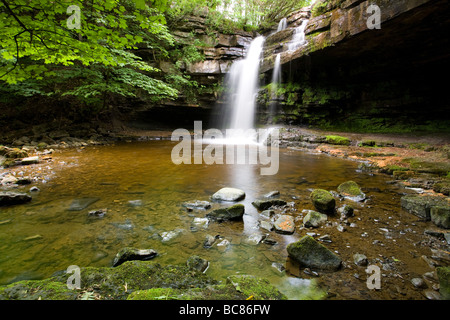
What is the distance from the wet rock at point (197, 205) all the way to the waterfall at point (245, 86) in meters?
14.6

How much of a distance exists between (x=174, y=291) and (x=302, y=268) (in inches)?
54.3

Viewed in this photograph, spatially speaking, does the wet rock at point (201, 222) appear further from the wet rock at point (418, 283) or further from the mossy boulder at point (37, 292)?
the wet rock at point (418, 283)

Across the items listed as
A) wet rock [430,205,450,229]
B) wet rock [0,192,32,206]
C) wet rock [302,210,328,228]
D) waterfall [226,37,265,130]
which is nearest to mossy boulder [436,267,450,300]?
wet rock [302,210,328,228]

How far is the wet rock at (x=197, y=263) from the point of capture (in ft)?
6.90

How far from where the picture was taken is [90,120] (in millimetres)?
14781

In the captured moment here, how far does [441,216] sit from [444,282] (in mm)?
1777

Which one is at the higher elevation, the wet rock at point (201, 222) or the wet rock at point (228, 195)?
the wet rock at point (228, 195)

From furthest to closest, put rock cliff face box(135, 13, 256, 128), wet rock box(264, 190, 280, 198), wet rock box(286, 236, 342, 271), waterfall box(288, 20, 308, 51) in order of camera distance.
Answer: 1. rock cliff face box(135, 13, 256, 128)
2. waterfall box(288, 20, 308, 51)
3. wet rock box(264, 190, 280, 198)
4. wet rock box(286, 236, 342, 271)

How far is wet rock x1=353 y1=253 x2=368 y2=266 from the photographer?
7.26 ft

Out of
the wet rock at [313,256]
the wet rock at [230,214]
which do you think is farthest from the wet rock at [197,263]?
the wet rock at [230,214]

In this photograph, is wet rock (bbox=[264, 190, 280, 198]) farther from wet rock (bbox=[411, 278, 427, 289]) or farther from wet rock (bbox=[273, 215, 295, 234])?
wet rock (bbox=[411, 278, 427, 289])

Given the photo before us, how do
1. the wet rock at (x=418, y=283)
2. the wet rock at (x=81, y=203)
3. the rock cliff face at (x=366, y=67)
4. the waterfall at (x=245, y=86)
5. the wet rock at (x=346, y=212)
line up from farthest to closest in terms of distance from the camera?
the waterfall at (x=245, y=86), the rock cliff face at (x=366, y=67), the wet rock at (x=81, y=203), the wet rock at (x=346, y=212), the wet rock at (x=418, y=283)

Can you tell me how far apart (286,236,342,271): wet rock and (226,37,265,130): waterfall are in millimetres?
16051
